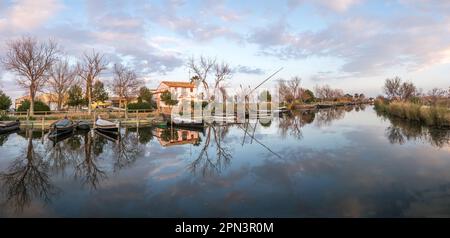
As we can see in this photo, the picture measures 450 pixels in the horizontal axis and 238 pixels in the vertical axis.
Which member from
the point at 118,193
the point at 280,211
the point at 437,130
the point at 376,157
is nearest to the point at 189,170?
the point at 118,193

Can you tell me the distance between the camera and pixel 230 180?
9.56m

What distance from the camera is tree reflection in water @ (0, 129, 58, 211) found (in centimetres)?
800

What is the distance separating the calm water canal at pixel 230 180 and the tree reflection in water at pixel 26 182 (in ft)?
0.10

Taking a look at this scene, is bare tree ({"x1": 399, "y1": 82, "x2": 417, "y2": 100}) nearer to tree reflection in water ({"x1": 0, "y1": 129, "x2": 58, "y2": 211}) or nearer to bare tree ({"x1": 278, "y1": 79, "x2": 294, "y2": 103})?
bare tree ({"x1": 278, "y1": 79, "x2": 294, "y2": 103})

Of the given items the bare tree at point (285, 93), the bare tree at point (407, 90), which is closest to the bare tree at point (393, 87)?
the bare tree at point (407, 90)

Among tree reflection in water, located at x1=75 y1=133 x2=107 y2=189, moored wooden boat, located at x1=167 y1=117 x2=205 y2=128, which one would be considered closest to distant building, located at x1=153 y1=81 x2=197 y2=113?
moored wooden boat, located at x1=167 y1=117 x2=205 y2=128

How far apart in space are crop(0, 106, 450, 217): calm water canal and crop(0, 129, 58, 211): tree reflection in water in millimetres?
31

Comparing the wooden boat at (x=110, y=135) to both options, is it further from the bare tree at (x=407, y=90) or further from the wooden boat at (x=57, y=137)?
the bare tree at (x=407, y=90)

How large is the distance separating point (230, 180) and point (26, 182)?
669 cm

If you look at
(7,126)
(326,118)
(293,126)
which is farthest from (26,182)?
(326,118)

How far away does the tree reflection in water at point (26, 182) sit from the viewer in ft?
26.2

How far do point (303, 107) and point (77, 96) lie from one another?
45.0m
